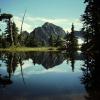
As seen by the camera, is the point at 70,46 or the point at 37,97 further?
the point at 70,46

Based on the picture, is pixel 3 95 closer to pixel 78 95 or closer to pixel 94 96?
pixel 78 95

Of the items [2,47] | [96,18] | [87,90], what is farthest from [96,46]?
[2,47]

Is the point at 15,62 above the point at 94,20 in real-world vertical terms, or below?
below

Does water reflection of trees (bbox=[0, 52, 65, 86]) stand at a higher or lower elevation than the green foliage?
lower

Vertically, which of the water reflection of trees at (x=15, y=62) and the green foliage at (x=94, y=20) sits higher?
the green foliage at (x=94, y=20)

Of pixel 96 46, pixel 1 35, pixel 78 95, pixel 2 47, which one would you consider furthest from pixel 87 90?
pixel 1 35

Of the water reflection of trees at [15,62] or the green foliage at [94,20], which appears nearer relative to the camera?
the water reflection of trees at [15,62]

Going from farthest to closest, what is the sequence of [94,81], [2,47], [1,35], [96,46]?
[1,35], [2,47], [96,46], [94,81]

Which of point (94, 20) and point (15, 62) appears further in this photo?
point (94, 20)

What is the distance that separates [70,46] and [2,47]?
31.4 metres

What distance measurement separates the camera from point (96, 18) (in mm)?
35500

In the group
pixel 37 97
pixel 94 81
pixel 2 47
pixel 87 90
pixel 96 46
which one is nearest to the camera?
pixel 37 97

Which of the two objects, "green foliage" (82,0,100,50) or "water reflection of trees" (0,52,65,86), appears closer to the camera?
"water reflection of trees" (0,52,65,86)

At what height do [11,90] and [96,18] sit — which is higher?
[96,18]
